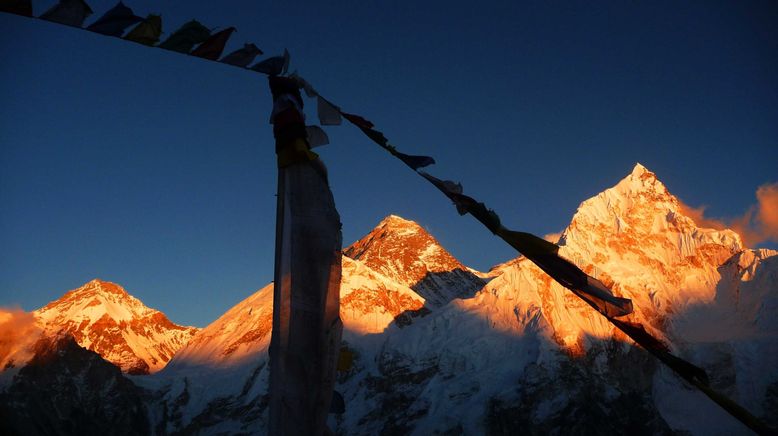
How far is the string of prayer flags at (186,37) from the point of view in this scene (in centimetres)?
679

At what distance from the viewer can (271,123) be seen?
7.04 meters

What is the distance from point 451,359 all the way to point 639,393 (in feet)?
103

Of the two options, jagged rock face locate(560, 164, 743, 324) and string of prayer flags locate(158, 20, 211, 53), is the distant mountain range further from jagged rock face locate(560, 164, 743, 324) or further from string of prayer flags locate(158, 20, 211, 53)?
string of prayer flags locate(158, 20, 211, 53)

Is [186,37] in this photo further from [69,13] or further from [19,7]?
[19,7]

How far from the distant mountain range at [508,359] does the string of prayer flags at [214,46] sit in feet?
331

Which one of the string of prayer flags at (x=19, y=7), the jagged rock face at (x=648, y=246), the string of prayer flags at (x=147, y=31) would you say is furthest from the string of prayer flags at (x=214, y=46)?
the jagged rock face at (x=648, y=246)

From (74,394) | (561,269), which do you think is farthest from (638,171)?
(561,269)

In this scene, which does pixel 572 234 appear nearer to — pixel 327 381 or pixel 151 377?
pixel 151 377

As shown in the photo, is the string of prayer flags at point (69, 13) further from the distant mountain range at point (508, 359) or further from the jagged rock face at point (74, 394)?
the distant mountain range at point (508, 359)

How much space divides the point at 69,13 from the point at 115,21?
36 cm

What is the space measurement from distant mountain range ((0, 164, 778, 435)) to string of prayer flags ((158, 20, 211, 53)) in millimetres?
100785

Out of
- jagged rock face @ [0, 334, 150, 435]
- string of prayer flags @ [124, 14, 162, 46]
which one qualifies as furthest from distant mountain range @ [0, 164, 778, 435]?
string of prayer flags @ [124, 14, 162, 46]

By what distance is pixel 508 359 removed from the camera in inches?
5143

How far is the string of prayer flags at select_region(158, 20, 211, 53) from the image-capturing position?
679 cm
